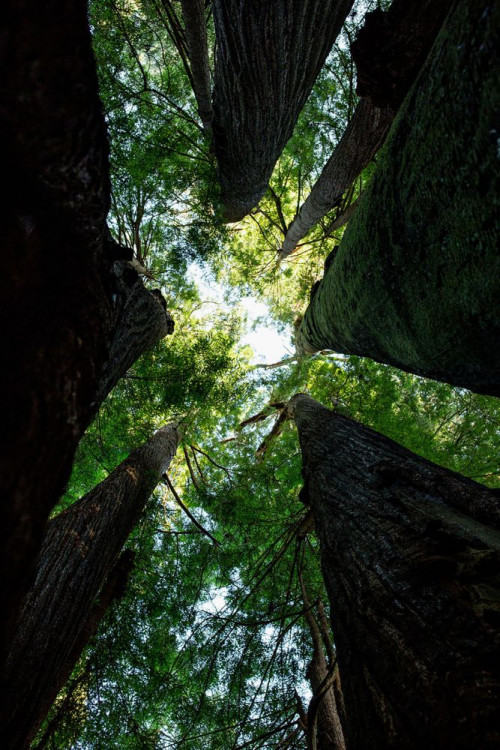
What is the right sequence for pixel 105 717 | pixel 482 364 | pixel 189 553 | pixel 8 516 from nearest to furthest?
pixel 8 516 < pixel 482 364 < pixel 105 717 < pixel 189 553

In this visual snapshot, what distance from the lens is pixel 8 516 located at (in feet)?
2.10

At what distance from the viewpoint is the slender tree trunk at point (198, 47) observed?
10.7 feet

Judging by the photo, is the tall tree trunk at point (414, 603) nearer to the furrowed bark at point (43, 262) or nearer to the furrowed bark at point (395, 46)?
the furrowed bark at point (43, 262)

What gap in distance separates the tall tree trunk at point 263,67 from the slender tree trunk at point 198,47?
0.57 m

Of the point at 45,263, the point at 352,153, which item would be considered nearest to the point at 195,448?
the point at 352,153

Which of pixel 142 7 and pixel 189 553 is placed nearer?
pixel 142 7

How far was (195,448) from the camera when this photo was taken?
8188mm

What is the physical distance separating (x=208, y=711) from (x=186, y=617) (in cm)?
108

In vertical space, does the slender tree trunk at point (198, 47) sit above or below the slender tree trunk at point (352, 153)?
below

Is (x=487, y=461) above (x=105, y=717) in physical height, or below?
above

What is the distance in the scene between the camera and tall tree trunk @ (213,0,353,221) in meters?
2.54

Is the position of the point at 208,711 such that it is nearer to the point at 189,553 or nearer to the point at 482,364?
the point at 189,553

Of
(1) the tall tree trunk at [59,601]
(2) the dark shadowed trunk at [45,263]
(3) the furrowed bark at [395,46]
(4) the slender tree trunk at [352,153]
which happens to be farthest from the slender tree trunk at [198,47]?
(1) the tall tree trunk at [59,601]

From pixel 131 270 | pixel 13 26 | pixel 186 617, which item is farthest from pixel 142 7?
pixel 186 617
